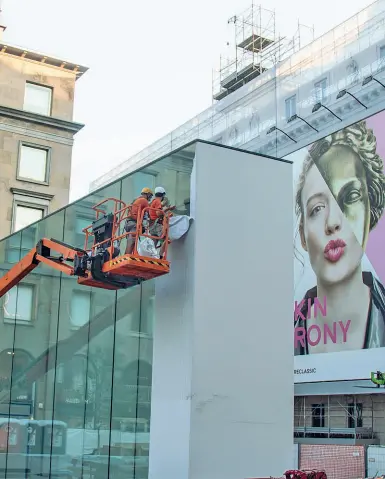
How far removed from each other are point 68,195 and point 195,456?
4124 cm

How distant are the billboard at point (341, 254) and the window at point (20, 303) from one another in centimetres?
2607

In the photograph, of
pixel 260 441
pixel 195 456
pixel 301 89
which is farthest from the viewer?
pixel 301 89

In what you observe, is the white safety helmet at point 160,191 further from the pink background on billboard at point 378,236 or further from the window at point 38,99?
the window at point 38,99

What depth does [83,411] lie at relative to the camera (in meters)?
16.3

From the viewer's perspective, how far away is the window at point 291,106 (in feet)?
167

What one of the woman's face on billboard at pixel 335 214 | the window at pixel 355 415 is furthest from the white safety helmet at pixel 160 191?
the window at pixel 355 415

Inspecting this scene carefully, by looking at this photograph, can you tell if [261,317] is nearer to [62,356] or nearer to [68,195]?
[62,356]

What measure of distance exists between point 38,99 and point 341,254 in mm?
24097

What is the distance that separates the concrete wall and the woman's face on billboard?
104ft

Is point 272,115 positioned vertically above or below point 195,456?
above

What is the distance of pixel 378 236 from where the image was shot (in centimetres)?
4347

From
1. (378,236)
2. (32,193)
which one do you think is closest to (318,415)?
(378,236)

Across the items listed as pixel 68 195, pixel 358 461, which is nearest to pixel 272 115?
pixel 68 195

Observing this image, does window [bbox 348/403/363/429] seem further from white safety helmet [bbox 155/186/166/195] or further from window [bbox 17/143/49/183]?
white safety helmet [bbox 155/186/166/195]
